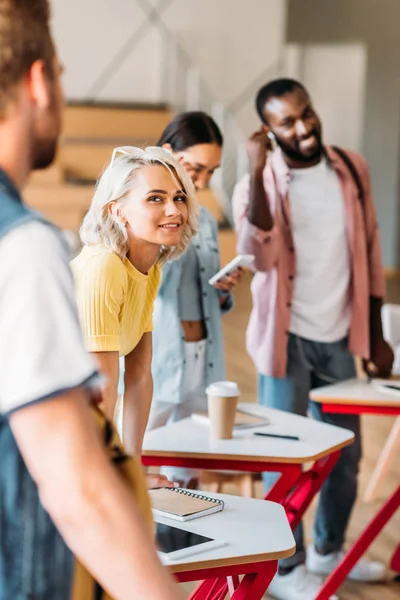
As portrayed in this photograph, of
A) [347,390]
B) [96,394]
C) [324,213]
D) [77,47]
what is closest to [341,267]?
[324,213]

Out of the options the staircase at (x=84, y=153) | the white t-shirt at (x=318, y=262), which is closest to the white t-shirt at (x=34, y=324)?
the white t-shirt at (x=318, y=262)

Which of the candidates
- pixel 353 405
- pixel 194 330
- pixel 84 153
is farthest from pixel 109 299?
pixel 84 153

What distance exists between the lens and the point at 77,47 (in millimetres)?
11648

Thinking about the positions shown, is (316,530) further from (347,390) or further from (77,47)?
(77,47)

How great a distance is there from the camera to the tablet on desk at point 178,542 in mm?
1749

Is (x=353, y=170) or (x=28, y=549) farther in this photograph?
(x=353, y=170)

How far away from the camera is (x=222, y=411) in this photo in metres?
2.56

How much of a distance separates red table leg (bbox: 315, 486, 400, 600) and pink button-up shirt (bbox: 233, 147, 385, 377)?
21.0 inches

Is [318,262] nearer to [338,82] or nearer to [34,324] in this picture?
[34,324]

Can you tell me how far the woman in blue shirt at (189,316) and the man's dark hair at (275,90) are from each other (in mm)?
402

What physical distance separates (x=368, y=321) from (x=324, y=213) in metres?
0.44

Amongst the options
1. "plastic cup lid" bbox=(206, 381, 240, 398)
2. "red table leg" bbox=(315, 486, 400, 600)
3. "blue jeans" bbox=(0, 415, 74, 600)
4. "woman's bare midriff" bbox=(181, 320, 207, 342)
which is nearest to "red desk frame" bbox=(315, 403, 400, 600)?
"red table leg" bbox=(315, 486, 400, 600)

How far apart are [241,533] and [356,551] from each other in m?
1.40

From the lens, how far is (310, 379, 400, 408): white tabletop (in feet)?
9.99
